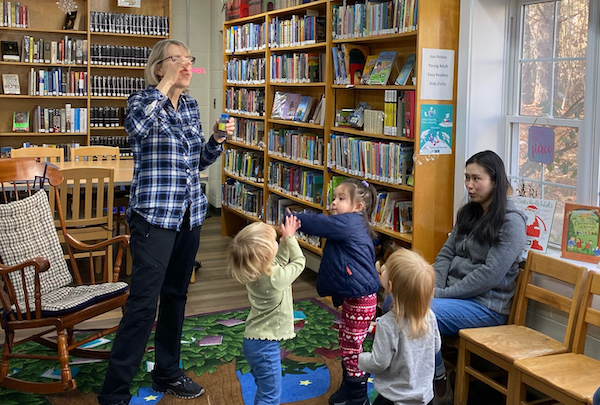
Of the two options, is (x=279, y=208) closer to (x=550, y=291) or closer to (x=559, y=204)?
(x=559, y=204)

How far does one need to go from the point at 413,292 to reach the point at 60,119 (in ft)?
18.9

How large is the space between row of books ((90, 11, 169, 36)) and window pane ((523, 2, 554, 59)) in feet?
15.9

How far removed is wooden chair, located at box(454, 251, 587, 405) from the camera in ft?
8.65

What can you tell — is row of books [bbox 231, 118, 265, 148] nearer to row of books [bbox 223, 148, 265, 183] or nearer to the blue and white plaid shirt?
row of books [bbox 223, 148, 265, 183]

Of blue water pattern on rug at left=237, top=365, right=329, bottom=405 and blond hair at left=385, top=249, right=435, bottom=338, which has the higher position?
blond hair at left=385, top=249, right=435, bottom=338

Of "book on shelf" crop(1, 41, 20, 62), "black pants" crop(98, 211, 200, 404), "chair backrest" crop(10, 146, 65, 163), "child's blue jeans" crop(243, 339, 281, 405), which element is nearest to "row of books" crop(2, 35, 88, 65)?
"book on shelf" crop(1, 41, 20, 62)

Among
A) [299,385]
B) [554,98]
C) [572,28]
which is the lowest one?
[299,385]

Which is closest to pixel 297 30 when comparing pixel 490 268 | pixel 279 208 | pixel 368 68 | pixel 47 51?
pixel 368 68

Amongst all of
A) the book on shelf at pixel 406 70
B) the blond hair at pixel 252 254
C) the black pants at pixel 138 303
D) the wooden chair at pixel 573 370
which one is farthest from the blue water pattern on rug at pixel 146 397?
the book on shelf at pixel 406 70

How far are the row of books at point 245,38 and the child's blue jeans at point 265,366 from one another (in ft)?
12.3

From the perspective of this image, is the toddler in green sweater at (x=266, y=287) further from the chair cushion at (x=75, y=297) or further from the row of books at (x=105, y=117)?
the row of books at (x=105, y=117)

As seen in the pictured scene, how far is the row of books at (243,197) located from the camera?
19.6 feet

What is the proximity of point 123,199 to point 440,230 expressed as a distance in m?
2.77

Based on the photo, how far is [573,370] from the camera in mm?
2463
